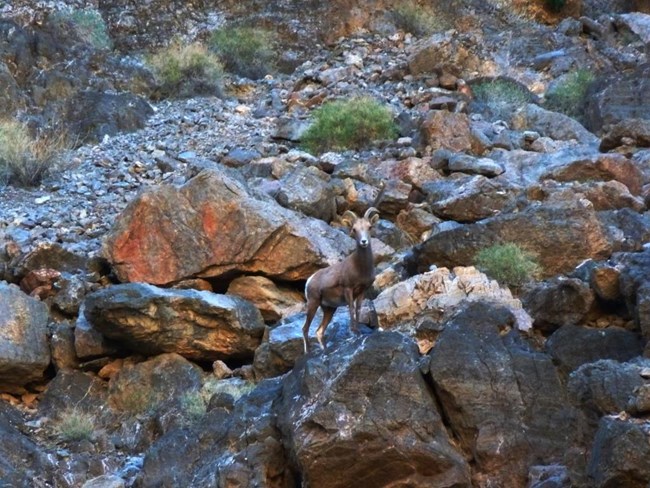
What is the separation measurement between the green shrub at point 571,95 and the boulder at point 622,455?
1343cm

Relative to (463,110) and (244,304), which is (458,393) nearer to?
(244,304)

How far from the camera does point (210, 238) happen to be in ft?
51.9

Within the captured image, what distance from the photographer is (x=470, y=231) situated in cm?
1552

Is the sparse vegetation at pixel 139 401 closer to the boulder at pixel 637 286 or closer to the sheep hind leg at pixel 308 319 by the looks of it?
the sheep hind leg at pixel 308 319

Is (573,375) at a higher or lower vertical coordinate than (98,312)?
higher

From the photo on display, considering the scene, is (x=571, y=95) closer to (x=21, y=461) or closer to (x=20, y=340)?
(x=20, y=340)

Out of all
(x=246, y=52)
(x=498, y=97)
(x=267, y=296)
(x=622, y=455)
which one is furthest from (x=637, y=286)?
(x=246, y=52)

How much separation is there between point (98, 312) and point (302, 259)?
2576 mm

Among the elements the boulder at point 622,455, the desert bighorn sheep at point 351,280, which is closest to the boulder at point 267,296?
the desert bighorn sheep at point 351,280

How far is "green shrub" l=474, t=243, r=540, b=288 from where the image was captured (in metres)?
14.8

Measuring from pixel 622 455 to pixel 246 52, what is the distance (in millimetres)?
17704

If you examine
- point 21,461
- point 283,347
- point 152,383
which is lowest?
point 152,383

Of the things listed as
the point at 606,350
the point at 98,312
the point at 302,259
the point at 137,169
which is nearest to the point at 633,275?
the point at 606,350

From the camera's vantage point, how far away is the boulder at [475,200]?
1723 cm
